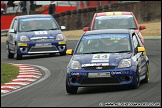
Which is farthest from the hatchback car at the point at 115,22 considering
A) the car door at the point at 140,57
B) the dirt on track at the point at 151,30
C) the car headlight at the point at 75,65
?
the dirt on track at the point at 151,30

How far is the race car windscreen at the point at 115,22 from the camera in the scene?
69.6 ft

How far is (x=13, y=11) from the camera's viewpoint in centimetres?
4466

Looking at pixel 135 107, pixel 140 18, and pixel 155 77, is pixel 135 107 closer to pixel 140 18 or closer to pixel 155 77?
pixel 155 77

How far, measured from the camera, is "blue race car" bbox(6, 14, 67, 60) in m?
23.3

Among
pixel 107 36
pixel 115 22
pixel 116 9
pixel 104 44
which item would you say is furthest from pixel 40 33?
pixel 116 9

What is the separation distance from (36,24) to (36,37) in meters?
1.01

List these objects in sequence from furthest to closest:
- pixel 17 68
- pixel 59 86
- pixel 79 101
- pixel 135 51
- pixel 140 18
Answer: pixel 140 18 < pixel 17 68 < pixel 59 86 < pixel 135 51 < pixel 79 101

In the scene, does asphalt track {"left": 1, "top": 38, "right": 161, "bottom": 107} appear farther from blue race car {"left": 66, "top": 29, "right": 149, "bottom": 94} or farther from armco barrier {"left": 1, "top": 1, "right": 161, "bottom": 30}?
armco barrier {"left": 1, "top": 1, "right": 161, "bottom": 30}

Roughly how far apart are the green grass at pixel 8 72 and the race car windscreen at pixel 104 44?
10.4ft

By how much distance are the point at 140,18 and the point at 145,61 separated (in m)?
25.9

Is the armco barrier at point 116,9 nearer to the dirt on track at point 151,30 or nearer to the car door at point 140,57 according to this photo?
the dirt on track at point 151,30

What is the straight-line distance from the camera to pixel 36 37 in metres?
23.3

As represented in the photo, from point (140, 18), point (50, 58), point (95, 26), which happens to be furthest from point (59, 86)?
point (140, 18)

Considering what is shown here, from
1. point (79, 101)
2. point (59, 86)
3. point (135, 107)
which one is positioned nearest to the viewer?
point (135, 107)
